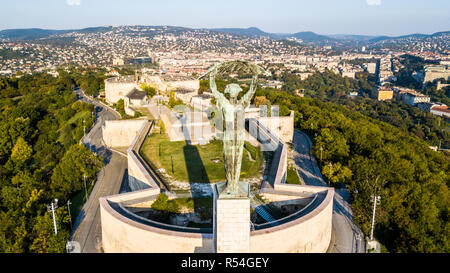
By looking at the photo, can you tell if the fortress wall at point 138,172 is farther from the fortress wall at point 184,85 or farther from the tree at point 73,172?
the fortress wall at point 184,85

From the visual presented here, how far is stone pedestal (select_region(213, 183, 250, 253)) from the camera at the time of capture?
1021 cm

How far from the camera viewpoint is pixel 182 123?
1137 inches

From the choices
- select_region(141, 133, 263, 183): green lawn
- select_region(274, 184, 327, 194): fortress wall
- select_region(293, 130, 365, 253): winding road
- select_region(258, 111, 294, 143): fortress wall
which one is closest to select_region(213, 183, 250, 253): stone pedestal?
select_region(274, 184, 327, 194): fortress wall

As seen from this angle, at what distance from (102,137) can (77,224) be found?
18.1m

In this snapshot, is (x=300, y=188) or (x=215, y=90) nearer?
(x=215, y=90)

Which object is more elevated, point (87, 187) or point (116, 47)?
point (116, 47)

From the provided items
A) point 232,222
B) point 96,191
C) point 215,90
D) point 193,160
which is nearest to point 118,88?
point 96,191

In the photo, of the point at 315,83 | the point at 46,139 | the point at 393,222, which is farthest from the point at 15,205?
the point at 315,83

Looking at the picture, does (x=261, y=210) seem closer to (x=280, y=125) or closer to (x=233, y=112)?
(x=233, y=112)

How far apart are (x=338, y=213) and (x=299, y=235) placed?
22.5 feet

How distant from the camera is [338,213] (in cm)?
1917

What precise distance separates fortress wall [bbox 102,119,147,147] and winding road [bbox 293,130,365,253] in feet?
49.9

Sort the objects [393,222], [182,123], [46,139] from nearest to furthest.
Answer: [393,222]
[182,123]
[46,139]

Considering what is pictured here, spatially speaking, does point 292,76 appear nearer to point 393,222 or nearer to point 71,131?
point 71,131
